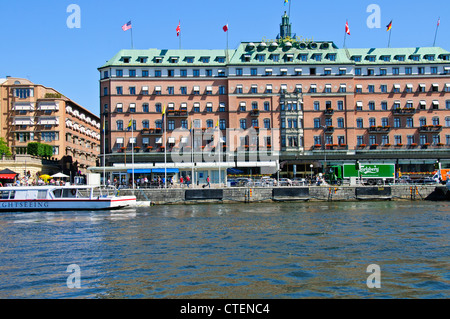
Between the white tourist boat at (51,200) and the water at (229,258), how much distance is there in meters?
14.6

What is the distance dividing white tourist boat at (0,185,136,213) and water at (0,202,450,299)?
14626 millimetres

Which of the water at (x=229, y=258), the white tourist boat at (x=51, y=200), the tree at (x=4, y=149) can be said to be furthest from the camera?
the tree at (x=4, y=149)

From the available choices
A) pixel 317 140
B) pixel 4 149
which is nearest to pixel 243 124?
pixel 317 140

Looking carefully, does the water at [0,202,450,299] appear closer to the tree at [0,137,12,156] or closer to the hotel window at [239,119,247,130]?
the hotel window at [239,119,247,130]

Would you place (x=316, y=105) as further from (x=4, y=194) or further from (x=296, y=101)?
(x=4, y=194)

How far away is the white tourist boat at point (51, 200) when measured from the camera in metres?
55.8

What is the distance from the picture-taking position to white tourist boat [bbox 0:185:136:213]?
55844 mm

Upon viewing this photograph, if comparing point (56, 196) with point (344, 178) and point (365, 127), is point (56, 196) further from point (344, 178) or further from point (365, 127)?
point (365, 127)

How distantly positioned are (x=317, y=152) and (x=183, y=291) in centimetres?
8648

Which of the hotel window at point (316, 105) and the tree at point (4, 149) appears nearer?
the tree at point (4, 149)

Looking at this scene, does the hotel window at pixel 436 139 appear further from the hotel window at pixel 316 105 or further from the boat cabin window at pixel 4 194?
the boat cabin window at pixel 4 194

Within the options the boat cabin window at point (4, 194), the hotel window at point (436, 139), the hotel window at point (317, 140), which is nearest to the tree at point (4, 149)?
the boat cabin window at point (4, 194)

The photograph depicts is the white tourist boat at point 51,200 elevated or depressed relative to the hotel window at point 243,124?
depressed

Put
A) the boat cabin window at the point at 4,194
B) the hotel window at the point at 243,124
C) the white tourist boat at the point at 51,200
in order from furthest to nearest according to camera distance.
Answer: the hotel window at the point at 243,124, the boat cabin window at the point at 4,194, the white tourist boat at the point at 51,200
